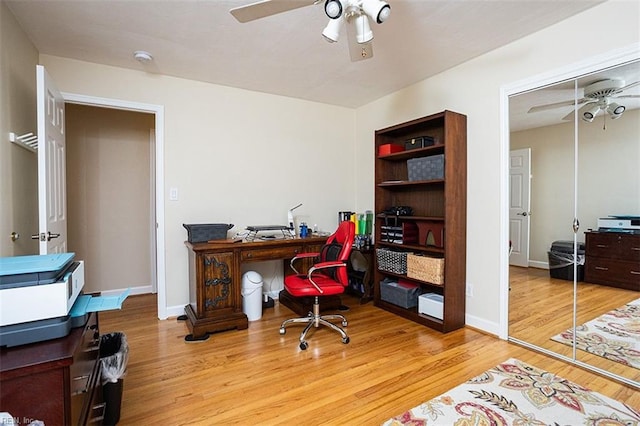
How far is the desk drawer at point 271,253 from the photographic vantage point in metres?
2.97

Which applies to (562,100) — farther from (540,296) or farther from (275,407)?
(275,407)

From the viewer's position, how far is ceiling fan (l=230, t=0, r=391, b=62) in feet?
4.94

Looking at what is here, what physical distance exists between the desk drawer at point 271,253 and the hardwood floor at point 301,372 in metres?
0.62

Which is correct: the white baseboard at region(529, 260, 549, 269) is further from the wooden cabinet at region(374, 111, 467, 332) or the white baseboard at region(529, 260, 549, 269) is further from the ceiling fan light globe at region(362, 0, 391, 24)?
the ceiling fan light globe at region(362, 0, 391, 24)

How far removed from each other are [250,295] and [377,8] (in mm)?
2529

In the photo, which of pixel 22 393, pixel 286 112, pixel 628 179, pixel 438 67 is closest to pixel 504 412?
pixel 628 179

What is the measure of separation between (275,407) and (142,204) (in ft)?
10.7

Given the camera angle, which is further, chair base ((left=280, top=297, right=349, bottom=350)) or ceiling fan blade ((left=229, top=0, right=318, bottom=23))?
chair base ((left=280, top=297, right=349, bottom=350))

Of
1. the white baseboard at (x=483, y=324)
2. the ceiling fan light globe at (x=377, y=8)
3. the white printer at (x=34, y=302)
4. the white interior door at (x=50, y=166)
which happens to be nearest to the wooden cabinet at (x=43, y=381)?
the white printer at (x=34, y=302)

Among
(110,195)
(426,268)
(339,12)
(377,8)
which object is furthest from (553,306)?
(110,195)

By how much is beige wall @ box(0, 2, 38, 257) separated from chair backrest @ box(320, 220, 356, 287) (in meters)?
2.24

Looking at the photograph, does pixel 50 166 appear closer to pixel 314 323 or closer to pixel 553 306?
pixel 314 323

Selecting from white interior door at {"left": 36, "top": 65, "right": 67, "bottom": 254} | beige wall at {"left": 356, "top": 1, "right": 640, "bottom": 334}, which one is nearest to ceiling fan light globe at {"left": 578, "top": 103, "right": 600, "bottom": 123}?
beige wall at {"left": 356, "top": 1, "right": 640, "bottom": 334}

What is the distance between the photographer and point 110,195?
3.88 meters
